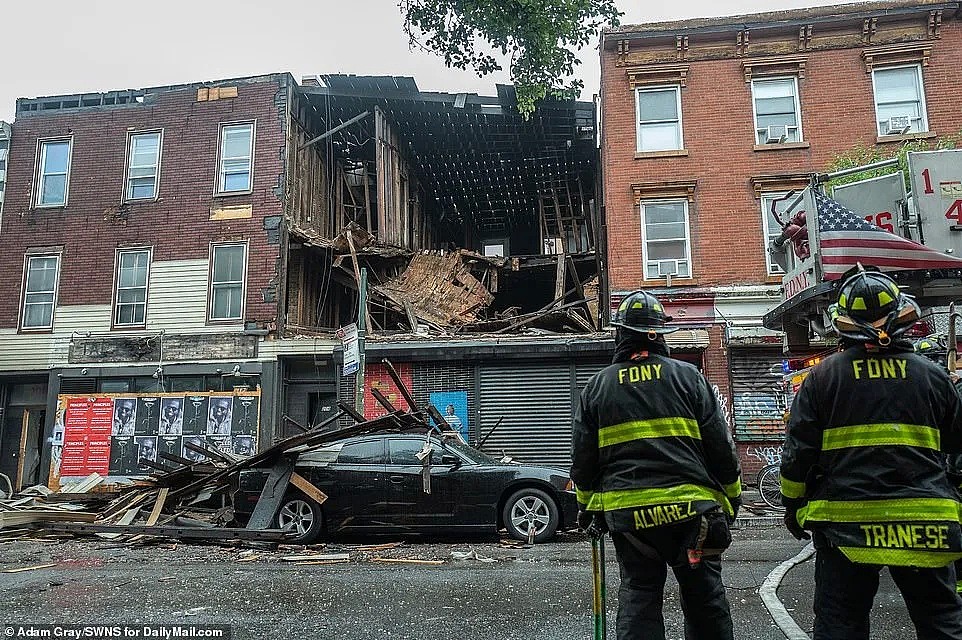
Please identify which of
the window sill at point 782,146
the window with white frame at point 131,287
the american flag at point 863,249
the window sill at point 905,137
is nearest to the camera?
the american flag at point 863,249

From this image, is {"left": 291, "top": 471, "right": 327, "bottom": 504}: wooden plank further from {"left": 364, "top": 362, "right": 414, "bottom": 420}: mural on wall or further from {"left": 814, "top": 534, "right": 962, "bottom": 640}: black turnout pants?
{"left": 814, "top": 534, "right": 962, "bottom": 640}: black turnout pants

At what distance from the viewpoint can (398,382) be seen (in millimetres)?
10234

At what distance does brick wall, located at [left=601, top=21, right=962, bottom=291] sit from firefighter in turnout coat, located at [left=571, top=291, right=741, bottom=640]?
42.4 ft

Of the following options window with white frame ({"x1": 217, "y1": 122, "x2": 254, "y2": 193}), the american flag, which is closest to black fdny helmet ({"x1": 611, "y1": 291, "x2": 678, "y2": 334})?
the american flag

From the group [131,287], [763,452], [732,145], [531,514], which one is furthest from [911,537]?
[131,287]

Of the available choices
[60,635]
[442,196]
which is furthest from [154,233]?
[60,635]

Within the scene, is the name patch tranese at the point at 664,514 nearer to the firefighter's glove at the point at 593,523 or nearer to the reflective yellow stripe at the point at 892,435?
the firefighter's glove at the point at 593,523

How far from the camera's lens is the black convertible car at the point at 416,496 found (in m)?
8.97

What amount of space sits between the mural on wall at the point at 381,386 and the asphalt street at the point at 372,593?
7.82m

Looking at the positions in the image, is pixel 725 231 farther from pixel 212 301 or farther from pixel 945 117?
pixel 212 301

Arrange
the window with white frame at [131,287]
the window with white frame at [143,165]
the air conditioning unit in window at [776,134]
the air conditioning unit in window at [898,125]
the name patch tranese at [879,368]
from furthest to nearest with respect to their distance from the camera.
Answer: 1. the window with white frame at [143,165]
2. the window with white frame at [131,287]
3. the air conditioning unit in window at [776,134]
4. the air conditioning unit in window at [898,125]
5. the name patch tranese at [879,368]

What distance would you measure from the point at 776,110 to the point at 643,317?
15296 mm

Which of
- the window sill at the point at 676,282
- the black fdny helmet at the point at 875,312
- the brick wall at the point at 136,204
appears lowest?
the black fdny helmet at the point at 875,312

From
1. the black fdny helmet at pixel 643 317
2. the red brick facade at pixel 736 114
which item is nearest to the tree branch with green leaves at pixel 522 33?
the red brick facade at pixel 736 114
